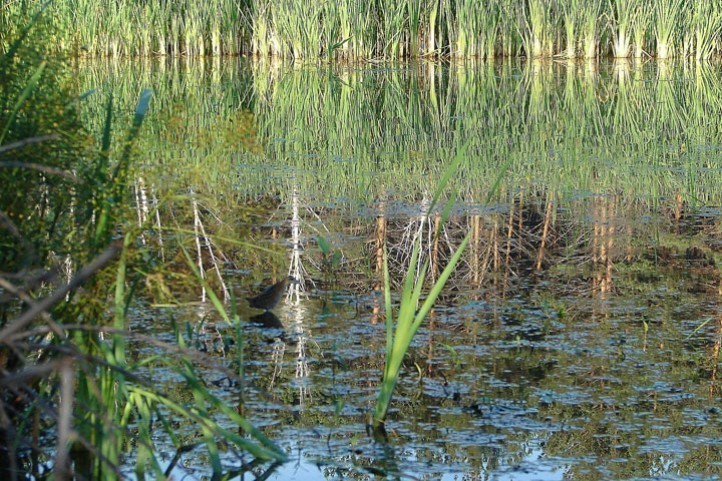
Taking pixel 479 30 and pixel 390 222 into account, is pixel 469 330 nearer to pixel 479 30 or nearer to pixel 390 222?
pixel 390 222

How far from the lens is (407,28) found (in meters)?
14.6

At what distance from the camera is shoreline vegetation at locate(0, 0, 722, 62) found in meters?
13.9

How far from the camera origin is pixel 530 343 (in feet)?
12.7

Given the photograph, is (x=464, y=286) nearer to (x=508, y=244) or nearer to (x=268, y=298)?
(x=508, y=244)

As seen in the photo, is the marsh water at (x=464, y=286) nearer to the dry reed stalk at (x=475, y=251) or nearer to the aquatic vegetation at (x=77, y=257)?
the dry reed stalk at (x=475, y=251)

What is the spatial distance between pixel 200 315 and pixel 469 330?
3.38 ft

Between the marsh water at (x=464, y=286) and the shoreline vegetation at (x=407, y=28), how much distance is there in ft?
16.2

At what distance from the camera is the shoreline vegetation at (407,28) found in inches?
547

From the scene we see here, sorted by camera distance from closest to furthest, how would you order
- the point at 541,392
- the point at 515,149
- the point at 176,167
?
the point at 176,167 < the point at 541,392 < the point at 515,149

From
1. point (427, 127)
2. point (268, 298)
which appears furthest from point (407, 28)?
point (268, 298)

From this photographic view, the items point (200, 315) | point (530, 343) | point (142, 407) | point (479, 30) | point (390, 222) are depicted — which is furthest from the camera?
point (479, 30)

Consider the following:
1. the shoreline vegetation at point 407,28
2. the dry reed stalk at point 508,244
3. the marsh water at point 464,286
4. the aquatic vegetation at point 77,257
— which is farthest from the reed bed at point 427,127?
the shoreline vegetation at point 407,28

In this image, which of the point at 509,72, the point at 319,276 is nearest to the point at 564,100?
the point at 509,72

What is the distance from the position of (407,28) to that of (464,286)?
34.1 ft
